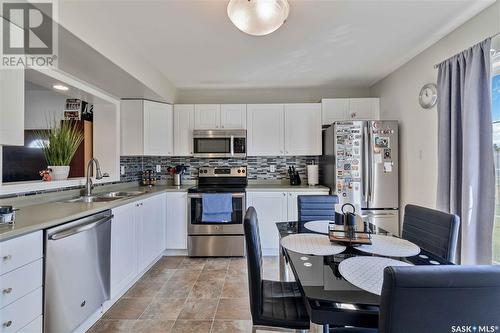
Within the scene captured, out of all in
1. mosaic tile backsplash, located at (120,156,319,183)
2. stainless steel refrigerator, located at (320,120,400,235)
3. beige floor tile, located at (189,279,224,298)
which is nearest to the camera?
beige floor tile, located at (189,279,224,298)

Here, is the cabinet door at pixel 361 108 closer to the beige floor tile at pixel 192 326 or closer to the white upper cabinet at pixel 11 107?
the beige floor tile at pixel 192 326

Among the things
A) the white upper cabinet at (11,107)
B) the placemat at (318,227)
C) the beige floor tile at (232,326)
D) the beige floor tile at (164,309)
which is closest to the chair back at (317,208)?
the placemat at (318,227)

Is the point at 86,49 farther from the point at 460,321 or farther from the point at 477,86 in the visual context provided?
the point at 477,86

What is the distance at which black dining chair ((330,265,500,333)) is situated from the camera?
0.69m

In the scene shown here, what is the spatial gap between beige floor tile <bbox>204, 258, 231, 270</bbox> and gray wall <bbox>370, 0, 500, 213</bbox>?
7.49 feet

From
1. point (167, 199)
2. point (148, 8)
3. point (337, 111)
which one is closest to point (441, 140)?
point (337, 111)

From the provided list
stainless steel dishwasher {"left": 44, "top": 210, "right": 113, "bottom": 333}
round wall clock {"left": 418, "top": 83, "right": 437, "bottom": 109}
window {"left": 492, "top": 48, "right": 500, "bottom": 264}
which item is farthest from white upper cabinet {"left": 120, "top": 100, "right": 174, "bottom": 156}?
window {"left": 492, "top": 48, "right": 500, "bottom": 264}

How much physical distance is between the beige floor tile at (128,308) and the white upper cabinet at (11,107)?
1518 mm

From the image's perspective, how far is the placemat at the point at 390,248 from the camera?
1354mm

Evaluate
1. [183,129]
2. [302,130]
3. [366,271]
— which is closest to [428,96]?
[302,130]

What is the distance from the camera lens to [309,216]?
2.35 meters

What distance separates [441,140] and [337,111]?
1.60 meters

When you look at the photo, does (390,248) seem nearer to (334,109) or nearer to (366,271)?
(366,271)

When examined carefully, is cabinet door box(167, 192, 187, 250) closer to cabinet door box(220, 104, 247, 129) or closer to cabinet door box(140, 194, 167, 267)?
cabinet door box(140, 194, 167, 267)
